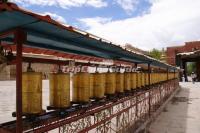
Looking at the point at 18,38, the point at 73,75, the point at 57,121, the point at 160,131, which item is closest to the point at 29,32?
the point at 18,38

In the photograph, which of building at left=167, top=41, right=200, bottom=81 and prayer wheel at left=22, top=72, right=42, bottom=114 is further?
building at left=167, top=41, right=200, bottom=81

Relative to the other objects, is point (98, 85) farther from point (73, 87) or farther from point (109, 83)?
point (73, 87)

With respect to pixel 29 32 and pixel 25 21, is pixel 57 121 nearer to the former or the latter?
pixel 29 32

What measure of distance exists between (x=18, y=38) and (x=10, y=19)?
0.41 meters

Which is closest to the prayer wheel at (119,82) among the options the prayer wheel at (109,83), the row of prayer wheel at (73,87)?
the row of prayer wheel at (73,87)

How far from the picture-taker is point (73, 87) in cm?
590

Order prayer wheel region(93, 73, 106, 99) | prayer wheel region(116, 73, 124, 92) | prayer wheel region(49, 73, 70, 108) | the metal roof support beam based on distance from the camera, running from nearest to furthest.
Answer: the metal roof support beam < prayer wheel region(49, 73, 70, 108) < prayer wheel region(93, 73, 106, 99) < prayer wheel region(116, 73, 124, 92)

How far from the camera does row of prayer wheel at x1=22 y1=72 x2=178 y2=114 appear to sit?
4188 mm

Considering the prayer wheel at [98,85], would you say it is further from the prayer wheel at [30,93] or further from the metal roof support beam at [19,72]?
the metal roof support beam at [19,72]

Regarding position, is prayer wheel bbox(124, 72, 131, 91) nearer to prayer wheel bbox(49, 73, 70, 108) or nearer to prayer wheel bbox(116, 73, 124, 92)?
prayer wheel bbox(116, 73, 124, 92)

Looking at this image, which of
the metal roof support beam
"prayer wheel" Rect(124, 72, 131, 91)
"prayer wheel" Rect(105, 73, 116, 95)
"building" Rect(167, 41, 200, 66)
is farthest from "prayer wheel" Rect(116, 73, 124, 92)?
"building" Rect(167, 41, 200, 66)

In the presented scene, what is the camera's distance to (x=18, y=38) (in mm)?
3826

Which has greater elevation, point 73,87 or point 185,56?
point 185,56

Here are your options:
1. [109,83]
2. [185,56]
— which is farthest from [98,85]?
[185,56]
